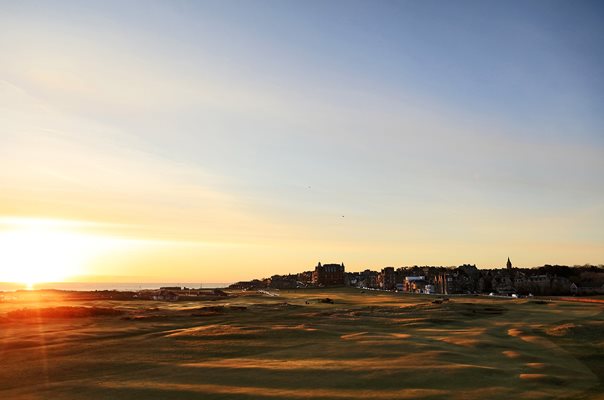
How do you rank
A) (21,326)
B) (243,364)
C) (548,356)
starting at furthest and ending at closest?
(21,326) → (548,356) → (243,364)

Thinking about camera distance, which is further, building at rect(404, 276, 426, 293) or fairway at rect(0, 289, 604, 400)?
building at rect(404, 276, 426, 293)

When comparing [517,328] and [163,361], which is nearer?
[163,361]

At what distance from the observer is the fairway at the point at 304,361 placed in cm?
2359

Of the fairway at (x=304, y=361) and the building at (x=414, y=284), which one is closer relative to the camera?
the fairway at (x=304, y=361)

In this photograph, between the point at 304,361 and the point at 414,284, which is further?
the point at 414,284

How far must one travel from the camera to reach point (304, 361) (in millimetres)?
31250

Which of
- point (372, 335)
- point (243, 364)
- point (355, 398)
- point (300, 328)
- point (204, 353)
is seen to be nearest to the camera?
point (355, 398)

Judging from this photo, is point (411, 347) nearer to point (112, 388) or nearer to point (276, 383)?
point (276, 383)

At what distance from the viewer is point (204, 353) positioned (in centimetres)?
3528

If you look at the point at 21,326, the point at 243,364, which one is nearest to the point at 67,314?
the point at 21,326

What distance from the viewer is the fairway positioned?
2359 centimetres

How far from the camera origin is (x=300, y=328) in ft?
159

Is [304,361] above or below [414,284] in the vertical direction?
above

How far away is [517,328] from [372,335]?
59.2 ft
